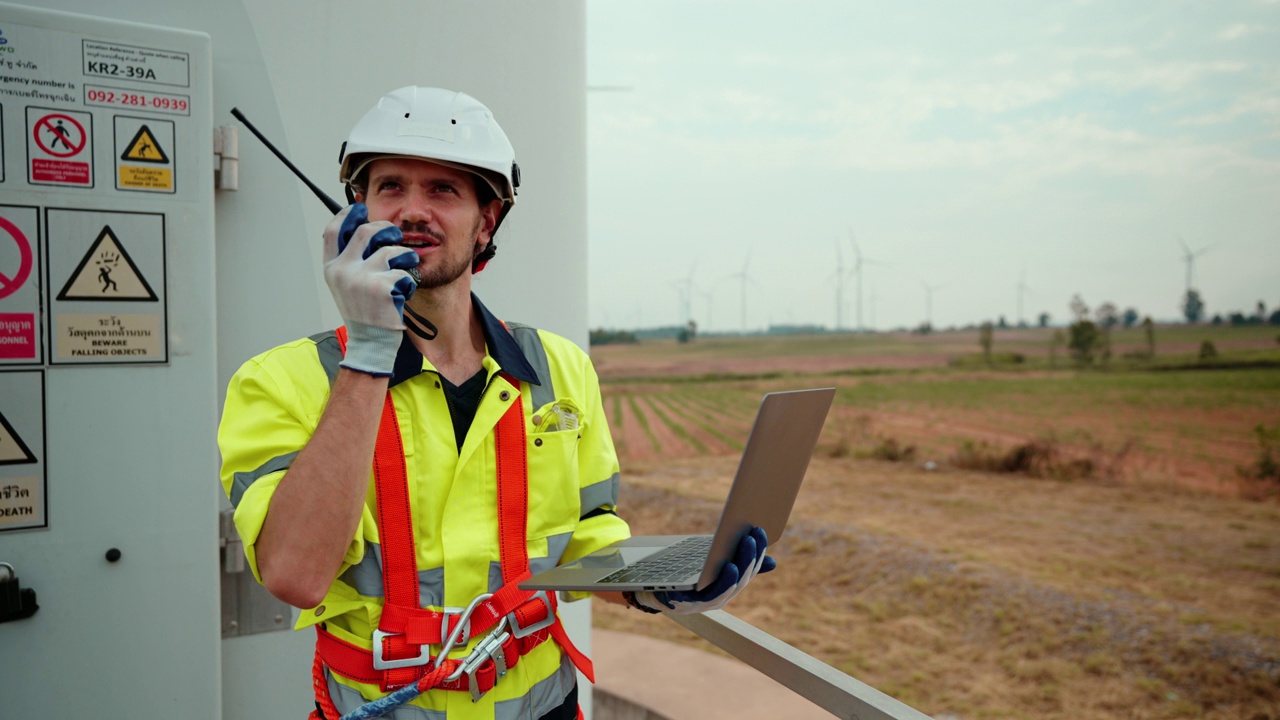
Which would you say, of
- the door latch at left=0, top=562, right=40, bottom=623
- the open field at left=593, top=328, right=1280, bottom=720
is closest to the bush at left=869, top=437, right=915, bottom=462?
the open field at left=593, top=328, right=1280, bottom=720

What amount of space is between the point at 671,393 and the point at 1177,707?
96.3 ft

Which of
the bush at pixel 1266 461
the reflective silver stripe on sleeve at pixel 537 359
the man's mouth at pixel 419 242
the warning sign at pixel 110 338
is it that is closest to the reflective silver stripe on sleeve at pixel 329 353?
the man's mouth at pixel 419 242

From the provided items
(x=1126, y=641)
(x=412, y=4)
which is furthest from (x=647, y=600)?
(x=1126, y=641)

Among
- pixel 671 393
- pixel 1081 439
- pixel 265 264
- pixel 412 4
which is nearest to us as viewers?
pixel 265 264

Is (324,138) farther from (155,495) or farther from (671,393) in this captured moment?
(671,393)

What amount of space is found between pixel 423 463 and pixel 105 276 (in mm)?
917

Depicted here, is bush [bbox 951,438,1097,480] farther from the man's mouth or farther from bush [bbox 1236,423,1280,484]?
the man's mouth

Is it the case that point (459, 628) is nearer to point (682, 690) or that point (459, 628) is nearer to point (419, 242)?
point (419, 242)

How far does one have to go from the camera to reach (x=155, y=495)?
1812mm

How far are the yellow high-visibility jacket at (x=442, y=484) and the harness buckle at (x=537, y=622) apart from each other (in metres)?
0.06

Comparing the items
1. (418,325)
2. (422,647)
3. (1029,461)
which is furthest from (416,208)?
(1029,461)

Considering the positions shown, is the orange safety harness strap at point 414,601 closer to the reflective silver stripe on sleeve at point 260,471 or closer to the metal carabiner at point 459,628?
the metal carabiner at point 459,628

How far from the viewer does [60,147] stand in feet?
5.62

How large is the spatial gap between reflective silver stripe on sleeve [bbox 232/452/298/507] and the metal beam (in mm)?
828
